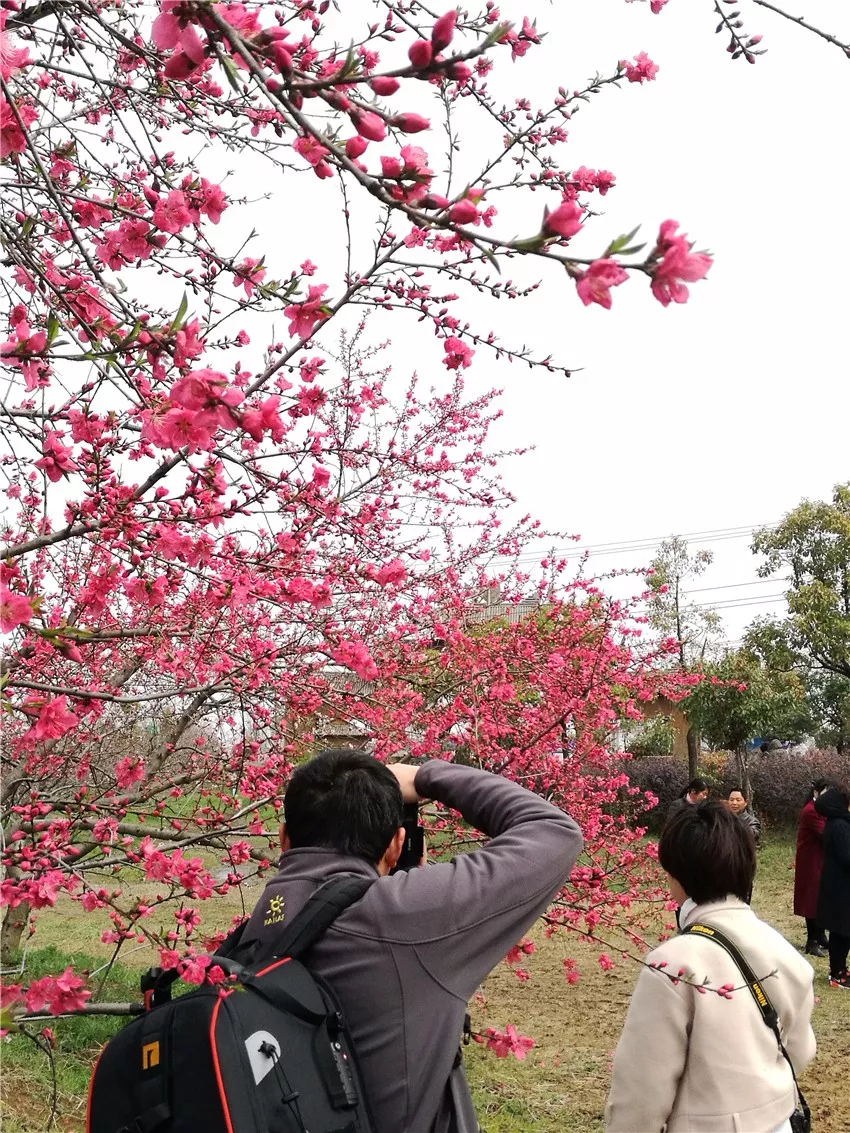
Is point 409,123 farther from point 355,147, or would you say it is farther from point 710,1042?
point 710,1042

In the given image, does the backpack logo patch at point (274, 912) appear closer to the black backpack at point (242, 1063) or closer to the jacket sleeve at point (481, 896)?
the black backpack at point (242, 1063)

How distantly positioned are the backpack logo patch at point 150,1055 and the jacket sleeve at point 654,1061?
1054 mm

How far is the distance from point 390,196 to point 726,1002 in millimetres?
1639

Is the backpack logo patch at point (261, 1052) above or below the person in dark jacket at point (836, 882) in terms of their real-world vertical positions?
above

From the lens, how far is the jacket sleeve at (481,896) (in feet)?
4.10

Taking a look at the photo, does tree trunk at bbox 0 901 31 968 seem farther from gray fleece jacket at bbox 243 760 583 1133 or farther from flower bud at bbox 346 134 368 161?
flower bud at bbox 346 134 368 161

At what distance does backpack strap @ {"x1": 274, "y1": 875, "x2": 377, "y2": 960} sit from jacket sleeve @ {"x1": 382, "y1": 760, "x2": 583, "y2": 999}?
0.05 meters

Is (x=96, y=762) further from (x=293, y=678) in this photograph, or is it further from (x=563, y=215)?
(x=563, y=215)

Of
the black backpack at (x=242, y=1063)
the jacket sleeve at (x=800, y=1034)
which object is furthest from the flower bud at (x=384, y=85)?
the jacket sleeve at (x=800, y=1034)

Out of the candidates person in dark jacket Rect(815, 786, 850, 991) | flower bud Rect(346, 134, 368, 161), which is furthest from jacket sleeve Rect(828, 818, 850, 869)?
flower bud Rect(346, 134, 368, 161)

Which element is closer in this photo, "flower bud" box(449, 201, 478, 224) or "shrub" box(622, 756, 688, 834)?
"flower bud" box(449, 201, 478, 224)

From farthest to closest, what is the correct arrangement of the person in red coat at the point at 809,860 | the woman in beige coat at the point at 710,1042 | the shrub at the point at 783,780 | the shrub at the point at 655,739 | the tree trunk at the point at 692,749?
the shrub at the point at 655,739 < the tree trunk at the point at 692,749 < the shrub at the point at 783,780 < the person in red coat at the point at 809,860 < the woman in beige coat at the point at 710,1042

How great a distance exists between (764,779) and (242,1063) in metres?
13.5

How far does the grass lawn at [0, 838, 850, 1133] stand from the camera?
3.94m
